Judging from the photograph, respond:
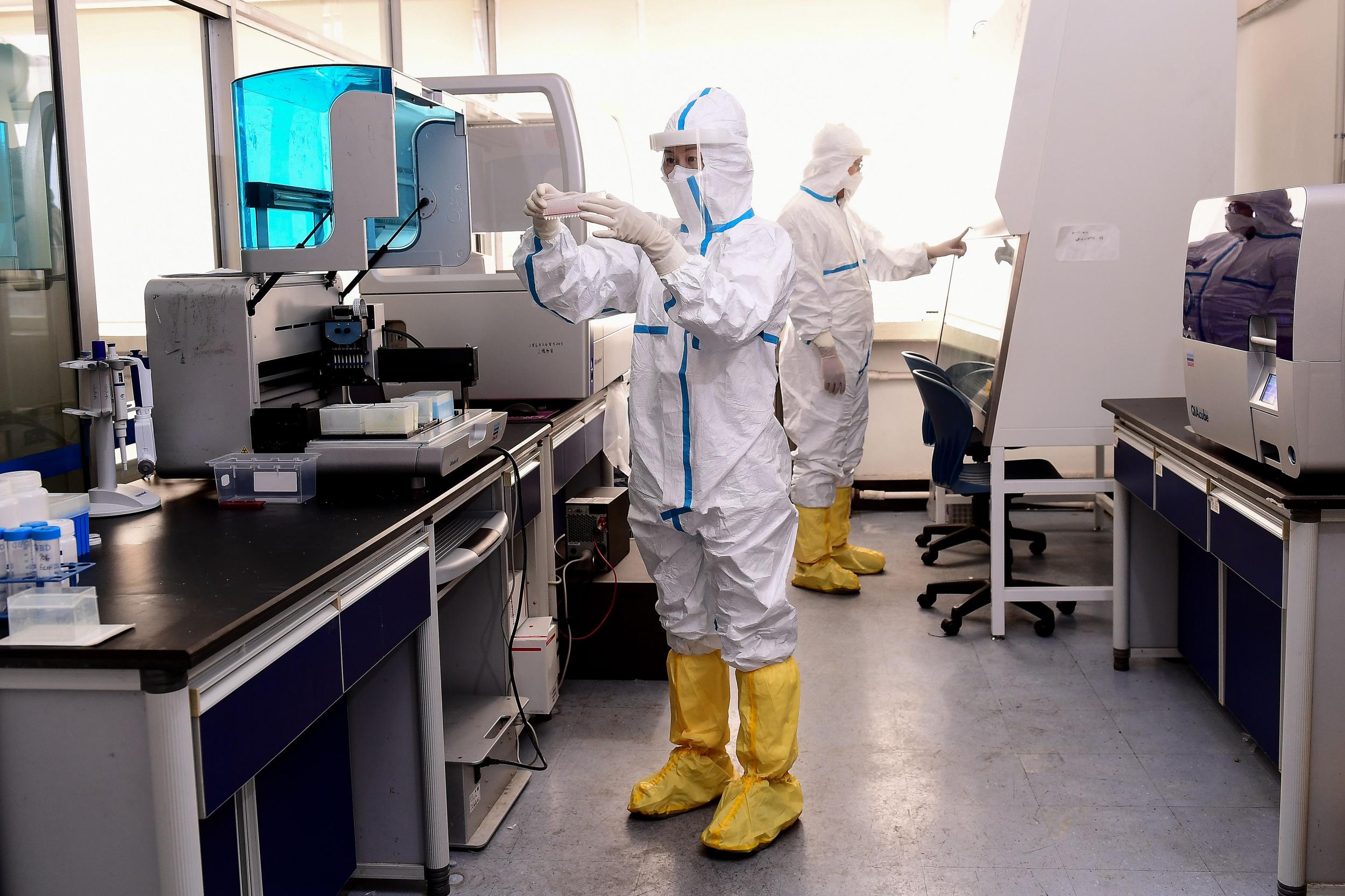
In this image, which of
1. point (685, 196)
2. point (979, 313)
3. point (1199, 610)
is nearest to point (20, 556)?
point (685, 196)

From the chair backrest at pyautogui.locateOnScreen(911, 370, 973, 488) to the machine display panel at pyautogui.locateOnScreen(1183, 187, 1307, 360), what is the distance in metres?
1.16

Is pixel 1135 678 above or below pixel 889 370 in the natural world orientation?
below

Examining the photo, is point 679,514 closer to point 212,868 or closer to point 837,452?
point 212,868

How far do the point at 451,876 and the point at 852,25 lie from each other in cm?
444

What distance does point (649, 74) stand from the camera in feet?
17.9

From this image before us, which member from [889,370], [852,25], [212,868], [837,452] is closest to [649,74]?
[852,25]

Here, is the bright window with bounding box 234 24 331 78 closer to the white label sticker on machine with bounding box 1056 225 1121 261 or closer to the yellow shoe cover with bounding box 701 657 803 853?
the yellow shoe cover with bounding box 701 657 803 853

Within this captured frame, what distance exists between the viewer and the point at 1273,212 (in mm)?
2090

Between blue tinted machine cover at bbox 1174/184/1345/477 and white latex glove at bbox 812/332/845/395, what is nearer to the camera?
blue tinted machine cover at bbox 1174/184/1345/477

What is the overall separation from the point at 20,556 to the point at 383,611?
549 mm

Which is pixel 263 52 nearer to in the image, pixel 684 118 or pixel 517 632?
pixel 684 118

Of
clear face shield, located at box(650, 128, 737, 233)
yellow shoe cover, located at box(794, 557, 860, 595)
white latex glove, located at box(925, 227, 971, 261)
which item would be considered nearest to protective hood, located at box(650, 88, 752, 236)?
clear face shield, located at box(650, 128, 737, 233)

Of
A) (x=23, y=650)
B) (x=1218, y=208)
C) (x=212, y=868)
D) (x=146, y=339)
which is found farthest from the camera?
(x=1218, y=208)

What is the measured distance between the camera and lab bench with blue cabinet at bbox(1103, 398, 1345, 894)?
200cm
